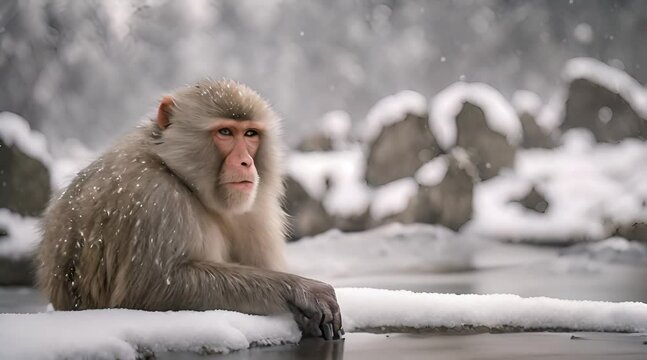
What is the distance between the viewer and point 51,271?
108 inches

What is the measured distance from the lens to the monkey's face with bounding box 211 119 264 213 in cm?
268

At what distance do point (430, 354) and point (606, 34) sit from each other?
8933 millimetres

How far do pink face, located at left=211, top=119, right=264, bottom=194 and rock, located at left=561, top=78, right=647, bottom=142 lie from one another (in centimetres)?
793

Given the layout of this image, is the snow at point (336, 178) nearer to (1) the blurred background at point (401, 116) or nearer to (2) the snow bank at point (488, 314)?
(1) the blurred background at point (401, 116)

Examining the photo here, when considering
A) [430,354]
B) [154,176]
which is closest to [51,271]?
[154,176]

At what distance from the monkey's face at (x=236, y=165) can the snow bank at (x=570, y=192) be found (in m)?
6.25

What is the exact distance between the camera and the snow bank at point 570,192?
8.80m

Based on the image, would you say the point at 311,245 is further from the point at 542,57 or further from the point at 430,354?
the point at 430,354

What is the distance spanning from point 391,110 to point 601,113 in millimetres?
2577

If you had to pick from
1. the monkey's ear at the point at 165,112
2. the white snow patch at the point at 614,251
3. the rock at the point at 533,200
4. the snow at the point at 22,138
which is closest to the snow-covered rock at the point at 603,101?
the rock at the point at 533,200

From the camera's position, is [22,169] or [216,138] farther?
[22,169]

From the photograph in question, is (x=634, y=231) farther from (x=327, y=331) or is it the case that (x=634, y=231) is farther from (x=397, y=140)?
(x=327, y=331)

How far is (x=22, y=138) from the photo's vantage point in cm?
725

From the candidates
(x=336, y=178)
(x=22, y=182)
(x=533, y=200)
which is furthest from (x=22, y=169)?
(x=533, y=200)
